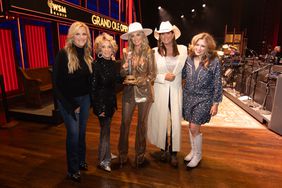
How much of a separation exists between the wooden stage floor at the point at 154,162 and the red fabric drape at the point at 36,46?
10.3 feet

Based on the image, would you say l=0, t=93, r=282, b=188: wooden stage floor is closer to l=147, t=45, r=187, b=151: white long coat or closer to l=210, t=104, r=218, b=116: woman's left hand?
l=147, t=45, r=187, b=151: white long coat

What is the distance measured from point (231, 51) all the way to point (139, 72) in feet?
22.1

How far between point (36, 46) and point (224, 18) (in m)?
19.5

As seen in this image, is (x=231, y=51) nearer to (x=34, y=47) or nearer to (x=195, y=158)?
(x=195, y=158)

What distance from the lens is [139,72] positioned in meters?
2.42

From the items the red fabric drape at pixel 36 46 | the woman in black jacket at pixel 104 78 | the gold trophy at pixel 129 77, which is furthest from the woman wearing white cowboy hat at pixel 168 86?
the red fabric drape at pixel 36 46

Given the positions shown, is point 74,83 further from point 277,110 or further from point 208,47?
point 277,110

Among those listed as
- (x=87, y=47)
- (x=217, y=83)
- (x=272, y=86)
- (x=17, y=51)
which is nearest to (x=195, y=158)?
(x=217, y=83)

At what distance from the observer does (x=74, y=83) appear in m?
2.19

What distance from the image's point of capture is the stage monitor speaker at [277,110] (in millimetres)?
3785

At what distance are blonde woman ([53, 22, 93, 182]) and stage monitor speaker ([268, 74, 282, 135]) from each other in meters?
3.37

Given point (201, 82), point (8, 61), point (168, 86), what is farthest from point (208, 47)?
point (8, 61)

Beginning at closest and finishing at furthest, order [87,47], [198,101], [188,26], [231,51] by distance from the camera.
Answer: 1. [87,47]
2. [198,101]
3. [231,51]
4. [188,26]

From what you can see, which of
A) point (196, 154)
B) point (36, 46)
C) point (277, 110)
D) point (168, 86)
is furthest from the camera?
point (36, 46)
